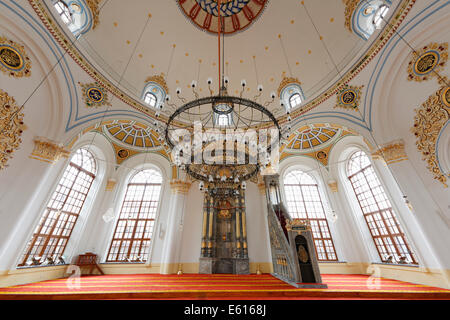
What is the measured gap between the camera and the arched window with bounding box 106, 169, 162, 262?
25.7 ft

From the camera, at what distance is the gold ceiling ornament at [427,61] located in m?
4.57

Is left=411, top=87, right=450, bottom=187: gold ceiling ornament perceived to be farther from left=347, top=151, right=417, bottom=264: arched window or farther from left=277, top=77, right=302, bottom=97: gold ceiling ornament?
left=277, top=77, right=302, bottom=97: gold ceiling ornament

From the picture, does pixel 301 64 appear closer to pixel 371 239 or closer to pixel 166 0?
pixel 166 0

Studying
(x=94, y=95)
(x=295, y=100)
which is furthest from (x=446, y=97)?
(x=94, y=95)

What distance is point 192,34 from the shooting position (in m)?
7.77

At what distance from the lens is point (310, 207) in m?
9.01

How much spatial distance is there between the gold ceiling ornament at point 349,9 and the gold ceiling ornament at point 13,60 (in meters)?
10.3

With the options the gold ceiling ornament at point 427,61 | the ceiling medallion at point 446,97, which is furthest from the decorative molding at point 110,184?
the ceiling medallion at point 446,97

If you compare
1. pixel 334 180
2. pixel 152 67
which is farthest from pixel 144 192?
pixel 334 180

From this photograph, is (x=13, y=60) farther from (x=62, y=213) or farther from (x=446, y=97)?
(x=446, y=97)

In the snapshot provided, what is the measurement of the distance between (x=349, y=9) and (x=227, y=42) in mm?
4789

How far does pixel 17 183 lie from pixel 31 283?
337cm
